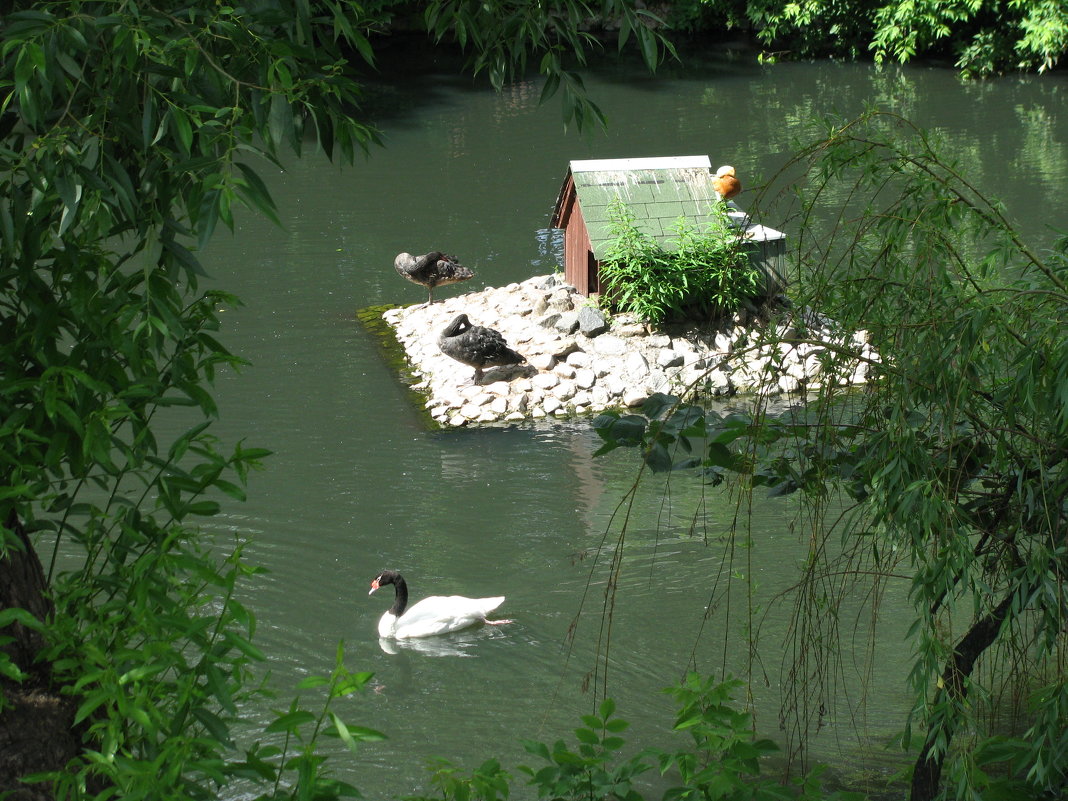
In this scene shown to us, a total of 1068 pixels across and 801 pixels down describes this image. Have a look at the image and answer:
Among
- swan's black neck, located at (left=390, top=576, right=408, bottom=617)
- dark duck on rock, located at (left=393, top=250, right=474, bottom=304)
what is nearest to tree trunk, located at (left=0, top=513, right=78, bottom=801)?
swan's black neck, located at (left=390, top=576, right=408, bottom=617)

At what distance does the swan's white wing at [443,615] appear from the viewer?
573 centimetres

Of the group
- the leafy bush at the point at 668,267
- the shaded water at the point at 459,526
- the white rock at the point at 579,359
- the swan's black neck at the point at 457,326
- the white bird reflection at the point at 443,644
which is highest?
the leafy bush at the point at 668,267

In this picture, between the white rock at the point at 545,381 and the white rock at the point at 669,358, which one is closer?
the white rock at the point at 545,381

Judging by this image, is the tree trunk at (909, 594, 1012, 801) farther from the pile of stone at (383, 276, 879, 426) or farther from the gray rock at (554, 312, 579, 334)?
the gray rock at (554, 312, 579, 334)

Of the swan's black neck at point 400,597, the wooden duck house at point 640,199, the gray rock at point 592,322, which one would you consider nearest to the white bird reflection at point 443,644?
the swan's black neck at point 400,597

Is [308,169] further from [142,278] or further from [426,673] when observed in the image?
[142,278]

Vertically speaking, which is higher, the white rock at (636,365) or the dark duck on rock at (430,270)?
the dark duck on rock at (430,270)

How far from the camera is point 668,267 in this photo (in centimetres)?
885

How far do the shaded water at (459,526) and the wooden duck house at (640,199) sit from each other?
67.4 inches

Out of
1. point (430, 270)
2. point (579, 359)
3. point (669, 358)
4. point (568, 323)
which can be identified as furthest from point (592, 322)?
point (430, 270)

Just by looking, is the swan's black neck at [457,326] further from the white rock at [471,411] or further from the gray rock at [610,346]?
the gray rock at [610,346]

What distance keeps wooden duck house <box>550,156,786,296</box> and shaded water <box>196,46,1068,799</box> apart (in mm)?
1712

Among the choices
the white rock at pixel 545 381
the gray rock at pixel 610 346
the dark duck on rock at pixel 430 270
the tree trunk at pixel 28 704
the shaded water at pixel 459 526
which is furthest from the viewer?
the dark duck on rock at pixel 430 270

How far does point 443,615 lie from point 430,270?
4.95 metres
